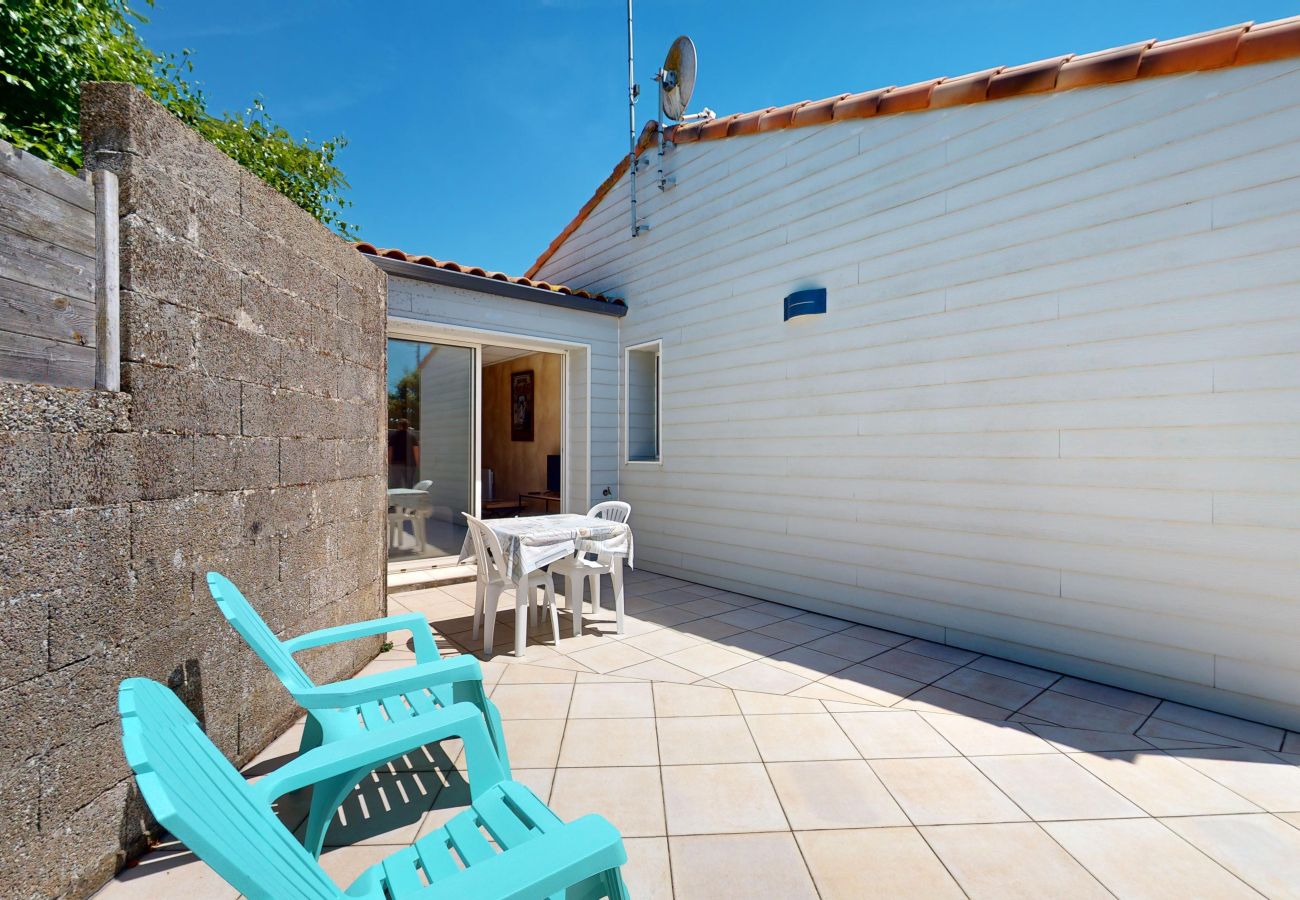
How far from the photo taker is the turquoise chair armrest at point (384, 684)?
1594mm

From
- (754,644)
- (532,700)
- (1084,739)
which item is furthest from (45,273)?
(1084,739)

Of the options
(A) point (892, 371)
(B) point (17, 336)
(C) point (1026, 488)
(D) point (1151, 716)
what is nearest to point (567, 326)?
(A) point (892, 371)

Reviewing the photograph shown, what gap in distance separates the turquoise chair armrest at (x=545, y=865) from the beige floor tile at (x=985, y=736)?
6.68 ft

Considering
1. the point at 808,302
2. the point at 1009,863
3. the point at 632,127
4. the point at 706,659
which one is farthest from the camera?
the point at 632,127

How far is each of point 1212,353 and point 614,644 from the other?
11.7ft

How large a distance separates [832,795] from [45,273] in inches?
113

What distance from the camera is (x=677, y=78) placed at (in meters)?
5.50

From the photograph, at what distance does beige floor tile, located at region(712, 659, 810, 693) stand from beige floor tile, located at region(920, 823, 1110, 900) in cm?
118

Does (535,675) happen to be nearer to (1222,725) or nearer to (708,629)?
(708,629)

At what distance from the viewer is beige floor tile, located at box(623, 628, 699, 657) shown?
3558mm

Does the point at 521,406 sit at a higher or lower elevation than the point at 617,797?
higher

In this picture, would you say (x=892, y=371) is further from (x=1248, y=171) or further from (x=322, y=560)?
(x=322, y=560)

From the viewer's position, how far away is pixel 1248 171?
2.64 m

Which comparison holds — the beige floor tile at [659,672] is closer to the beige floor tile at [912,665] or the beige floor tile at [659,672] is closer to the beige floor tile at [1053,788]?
the beige floor tile at [912,665]
